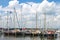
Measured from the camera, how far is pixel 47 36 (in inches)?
2746

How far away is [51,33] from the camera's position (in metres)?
67.5

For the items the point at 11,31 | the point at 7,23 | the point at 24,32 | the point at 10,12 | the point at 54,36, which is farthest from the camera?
the point at 11,31

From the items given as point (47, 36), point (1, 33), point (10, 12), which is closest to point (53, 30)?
point (47, 36)

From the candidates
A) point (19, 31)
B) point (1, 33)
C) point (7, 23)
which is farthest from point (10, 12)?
point (1, 33)

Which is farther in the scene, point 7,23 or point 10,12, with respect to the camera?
point 7,23

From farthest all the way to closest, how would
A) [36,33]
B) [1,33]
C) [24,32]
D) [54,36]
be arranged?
1. [1,33]
2. [24,32]
3. [36,33]
4. [54,36]

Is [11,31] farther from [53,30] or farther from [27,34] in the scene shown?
[53,30]

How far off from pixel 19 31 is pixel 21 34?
266cm

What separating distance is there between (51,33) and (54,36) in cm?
156

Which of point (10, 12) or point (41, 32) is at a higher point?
point (10, 12)

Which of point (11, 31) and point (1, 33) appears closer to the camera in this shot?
point (11, 31)

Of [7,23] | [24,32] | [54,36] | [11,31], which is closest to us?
[7,23]

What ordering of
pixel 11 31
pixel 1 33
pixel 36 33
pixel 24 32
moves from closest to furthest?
pixel 36 33
pixel 24 32
pixel 11 31
pixel 1 33

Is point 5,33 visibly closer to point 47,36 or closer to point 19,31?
point 19,31
